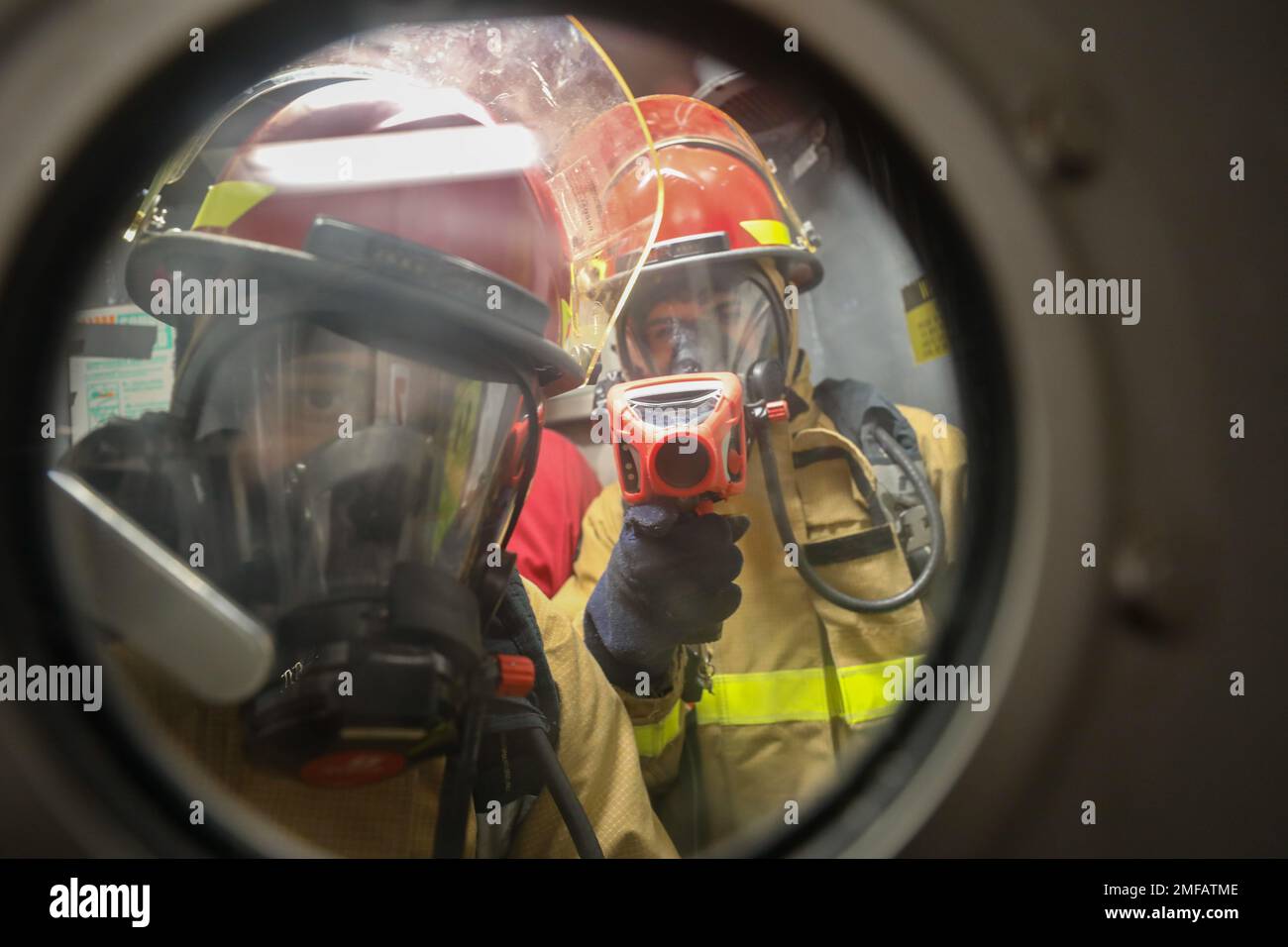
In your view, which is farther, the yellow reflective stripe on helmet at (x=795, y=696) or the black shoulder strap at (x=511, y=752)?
the yellow reflective stripe on helmet at (x=795, y=696)

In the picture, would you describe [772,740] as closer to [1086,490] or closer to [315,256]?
[1086,490]

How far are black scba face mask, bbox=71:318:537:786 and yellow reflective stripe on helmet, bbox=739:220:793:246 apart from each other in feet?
1.73

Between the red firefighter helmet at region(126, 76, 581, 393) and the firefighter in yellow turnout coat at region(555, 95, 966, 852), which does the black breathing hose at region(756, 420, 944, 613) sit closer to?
the firefighter in yellow turnout coat at region(555, 95, 966, 852)

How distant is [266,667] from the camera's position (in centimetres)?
35

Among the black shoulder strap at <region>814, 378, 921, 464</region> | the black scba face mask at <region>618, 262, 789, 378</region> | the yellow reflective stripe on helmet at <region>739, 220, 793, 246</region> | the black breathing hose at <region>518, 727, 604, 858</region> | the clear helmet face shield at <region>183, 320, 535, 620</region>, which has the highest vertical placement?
the yellow reflective stripe on helmet at <region>739, 220, 793, 246</region>

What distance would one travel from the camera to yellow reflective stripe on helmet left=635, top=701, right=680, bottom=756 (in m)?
0.81

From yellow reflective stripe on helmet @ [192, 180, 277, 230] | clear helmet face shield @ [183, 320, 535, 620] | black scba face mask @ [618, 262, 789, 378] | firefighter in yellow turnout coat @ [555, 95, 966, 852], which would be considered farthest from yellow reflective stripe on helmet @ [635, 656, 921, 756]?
yellow reflective stripe on helmet @ [192, 180, 277, 230]

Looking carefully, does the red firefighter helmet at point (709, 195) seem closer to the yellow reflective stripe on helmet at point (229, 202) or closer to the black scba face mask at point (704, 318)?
the black scba face mask at point (704, 318)

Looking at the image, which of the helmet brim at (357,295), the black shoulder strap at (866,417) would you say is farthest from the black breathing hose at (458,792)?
the black shoulder strap at (866,417)

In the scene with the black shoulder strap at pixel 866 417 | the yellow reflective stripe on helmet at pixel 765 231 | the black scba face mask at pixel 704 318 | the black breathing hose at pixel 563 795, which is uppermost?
the yellow reflective stripe on helmet at pixel 765 231

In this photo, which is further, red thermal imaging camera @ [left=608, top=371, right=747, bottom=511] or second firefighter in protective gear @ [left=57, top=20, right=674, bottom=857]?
red thermal imaging camera @ [left=608, top=371, right=747, bottom=511]

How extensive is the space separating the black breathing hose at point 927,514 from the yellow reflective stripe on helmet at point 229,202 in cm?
59

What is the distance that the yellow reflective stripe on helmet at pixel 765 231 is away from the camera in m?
0.90

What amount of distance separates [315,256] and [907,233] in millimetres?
352
